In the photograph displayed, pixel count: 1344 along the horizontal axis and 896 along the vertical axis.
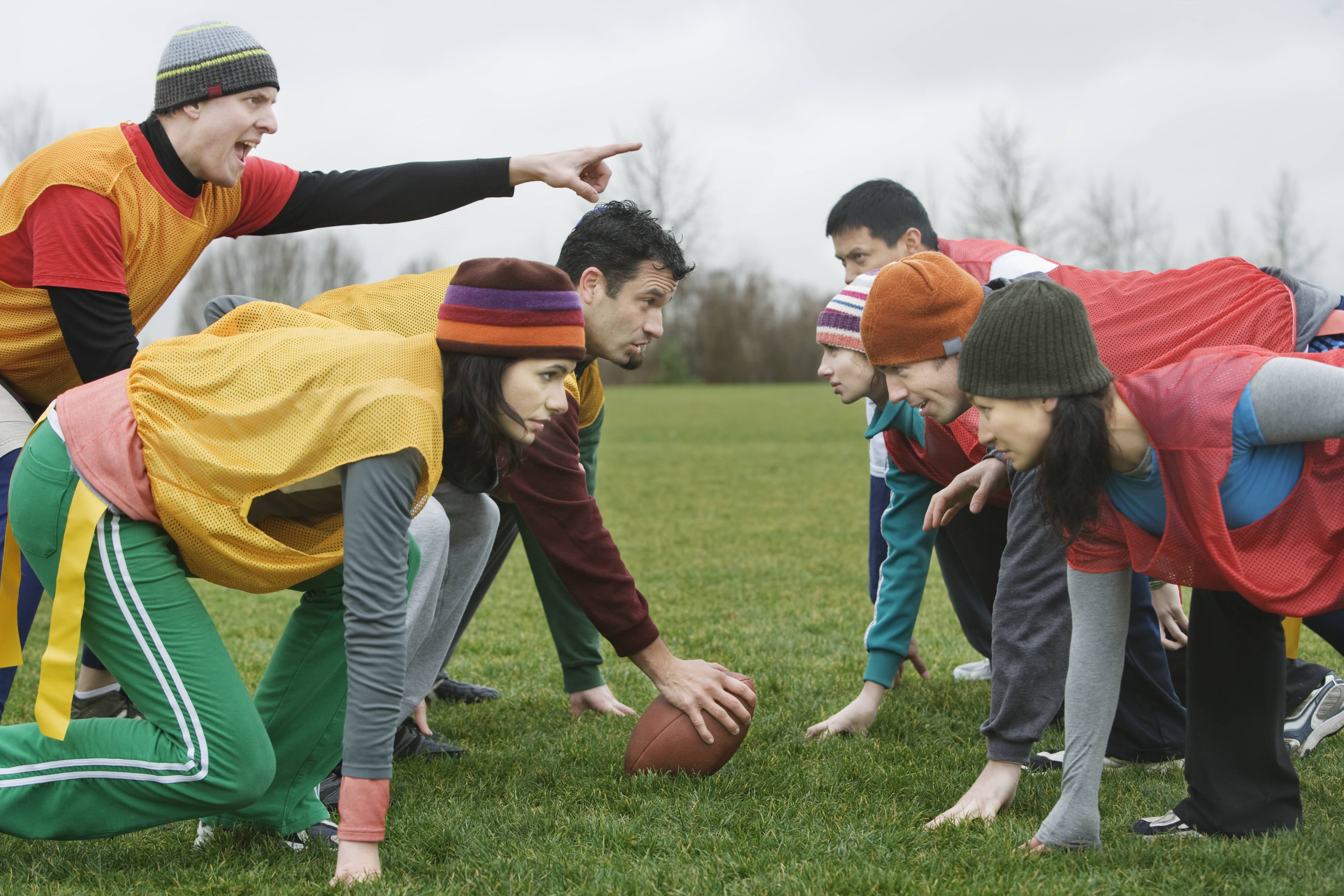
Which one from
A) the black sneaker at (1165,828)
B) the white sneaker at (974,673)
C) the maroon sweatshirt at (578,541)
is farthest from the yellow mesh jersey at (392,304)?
the white sneaker at (974,673)

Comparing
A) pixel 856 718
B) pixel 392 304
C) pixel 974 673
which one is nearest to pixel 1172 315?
pixel 856 718

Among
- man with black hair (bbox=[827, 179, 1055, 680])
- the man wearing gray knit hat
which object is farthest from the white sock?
man with black hair (bbox=[827, 179, 1055, 680])

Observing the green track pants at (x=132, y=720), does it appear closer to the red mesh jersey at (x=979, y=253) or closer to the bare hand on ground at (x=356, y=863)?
the bare hand on ground at (x=356, y=863)

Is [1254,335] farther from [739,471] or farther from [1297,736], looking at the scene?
[739,471]

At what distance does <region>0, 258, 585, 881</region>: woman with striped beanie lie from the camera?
2.84 metres

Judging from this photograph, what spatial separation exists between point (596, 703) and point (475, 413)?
242cm

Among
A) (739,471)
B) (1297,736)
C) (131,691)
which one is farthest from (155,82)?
(739,471)

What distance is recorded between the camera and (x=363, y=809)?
2820mm

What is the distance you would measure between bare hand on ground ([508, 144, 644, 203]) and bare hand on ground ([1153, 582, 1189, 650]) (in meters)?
2.72

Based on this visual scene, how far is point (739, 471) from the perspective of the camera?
16797 mm

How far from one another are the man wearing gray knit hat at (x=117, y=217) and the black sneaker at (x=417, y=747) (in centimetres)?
99

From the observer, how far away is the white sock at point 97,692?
16.2 ft

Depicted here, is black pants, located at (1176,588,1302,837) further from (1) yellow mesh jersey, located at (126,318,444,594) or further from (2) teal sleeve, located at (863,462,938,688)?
(1) yellow mesh jersey, located at (126,318,444,594)

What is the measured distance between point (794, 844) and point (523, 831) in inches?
33.0
